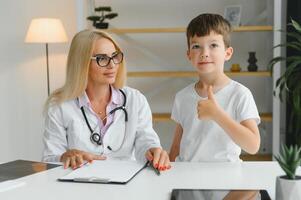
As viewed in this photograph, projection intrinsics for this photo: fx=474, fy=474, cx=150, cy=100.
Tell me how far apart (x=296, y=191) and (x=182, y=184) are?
382 mm

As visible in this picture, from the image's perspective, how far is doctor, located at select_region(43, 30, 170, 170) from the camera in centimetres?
189

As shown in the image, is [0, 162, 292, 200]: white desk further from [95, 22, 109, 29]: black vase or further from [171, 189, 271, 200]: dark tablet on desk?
[95, 22, 109, 29]: black vase

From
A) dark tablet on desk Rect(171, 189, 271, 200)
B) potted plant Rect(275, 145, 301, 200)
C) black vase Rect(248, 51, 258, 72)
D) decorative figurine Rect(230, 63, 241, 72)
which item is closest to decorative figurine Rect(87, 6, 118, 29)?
decorative figurine Rect(230, 63, 241, 72)

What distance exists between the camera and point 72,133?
190 cm

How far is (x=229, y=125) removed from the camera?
1.62m

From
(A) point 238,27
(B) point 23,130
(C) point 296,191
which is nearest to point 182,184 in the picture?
(C) point 296,191

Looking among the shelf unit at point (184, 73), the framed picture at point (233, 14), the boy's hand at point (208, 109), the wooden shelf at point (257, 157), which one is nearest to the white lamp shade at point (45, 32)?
the shelf unit at point (184, 73)

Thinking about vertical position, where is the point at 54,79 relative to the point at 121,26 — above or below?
below

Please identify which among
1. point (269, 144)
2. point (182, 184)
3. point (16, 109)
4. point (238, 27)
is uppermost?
point (238, 27)

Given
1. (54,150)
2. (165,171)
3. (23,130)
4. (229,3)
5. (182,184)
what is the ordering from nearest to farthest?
(182,184) → (165,171) → (54,150) → (229,3) → (23,130)

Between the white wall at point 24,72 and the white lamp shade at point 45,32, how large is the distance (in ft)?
1.47

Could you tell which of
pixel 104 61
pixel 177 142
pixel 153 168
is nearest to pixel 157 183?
pixel 153 168

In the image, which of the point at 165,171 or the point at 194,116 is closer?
the point at 165,171

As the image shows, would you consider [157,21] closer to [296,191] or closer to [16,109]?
[16,109]
